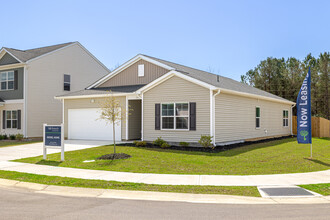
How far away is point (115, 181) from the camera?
8133mm

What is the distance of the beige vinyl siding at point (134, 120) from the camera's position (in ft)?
61.5

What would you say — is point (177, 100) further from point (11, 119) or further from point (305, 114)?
point (11, 119)

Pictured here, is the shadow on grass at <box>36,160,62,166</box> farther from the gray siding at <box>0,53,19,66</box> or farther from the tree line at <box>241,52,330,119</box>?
the tree line at <box>241,52,330,119</box>

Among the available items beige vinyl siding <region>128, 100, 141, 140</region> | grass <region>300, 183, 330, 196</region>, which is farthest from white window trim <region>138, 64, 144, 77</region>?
grass <region>300, 183, 330, 196</region>

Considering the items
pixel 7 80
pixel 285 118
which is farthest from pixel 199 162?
pixel 7 80

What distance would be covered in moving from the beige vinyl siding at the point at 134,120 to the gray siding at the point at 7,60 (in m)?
10.5

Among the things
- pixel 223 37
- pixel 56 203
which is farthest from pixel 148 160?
pixel 223 37

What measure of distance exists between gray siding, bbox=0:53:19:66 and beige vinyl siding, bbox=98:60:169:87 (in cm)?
771

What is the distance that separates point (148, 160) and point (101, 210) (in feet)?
19.3

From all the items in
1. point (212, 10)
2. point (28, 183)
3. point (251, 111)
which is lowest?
point (28, 183)

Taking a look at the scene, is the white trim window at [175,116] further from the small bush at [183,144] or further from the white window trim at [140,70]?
the white window trim at [140,70]

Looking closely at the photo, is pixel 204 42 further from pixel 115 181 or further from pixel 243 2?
pixel 115 181

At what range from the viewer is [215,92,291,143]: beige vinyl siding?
617 inches

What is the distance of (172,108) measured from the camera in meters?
16.0
